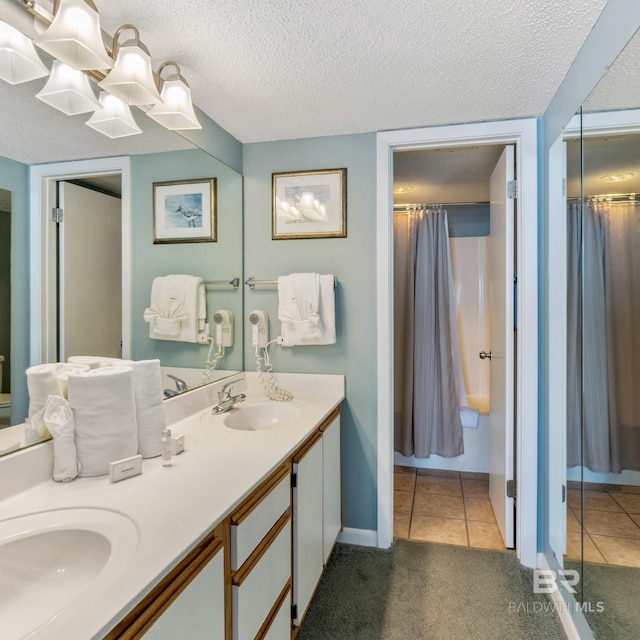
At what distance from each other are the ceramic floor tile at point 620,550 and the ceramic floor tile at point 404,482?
166cm

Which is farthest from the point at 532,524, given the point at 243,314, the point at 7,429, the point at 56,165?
the point at 56,165

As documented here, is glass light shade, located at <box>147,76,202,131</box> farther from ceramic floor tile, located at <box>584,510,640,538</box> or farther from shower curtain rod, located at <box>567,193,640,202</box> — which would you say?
ceramic floor tile, located at <box>584,510,640,538</box>

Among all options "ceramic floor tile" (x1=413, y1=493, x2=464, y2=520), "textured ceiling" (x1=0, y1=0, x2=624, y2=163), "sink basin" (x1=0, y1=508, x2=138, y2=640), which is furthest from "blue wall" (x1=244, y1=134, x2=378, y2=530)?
"sink basin" (x1=0, y1=508, x2=138, y2=640)

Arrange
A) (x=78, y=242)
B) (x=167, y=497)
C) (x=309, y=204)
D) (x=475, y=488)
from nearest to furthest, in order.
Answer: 1. (x=167, y=497)
2. (x=78, y=242)
3. (x=309, y=204)
4. (x=475, y=488)

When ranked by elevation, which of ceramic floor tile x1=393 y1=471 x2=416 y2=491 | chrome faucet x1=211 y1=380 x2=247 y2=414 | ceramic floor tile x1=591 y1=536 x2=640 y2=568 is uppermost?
chrome faucet x1=211 y1=380 x2=247 y2=414

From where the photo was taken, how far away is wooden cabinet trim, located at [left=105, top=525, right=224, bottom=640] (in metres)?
0.68

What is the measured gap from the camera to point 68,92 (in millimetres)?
1224

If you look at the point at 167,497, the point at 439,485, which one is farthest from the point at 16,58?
the point at 439,485

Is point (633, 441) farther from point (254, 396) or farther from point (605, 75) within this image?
point (254, 396)

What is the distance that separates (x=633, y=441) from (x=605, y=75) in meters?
1.11

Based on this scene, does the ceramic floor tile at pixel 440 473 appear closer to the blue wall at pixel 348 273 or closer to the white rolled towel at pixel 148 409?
the blue wall at pixel 348 273

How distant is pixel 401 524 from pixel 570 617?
3.17 feet

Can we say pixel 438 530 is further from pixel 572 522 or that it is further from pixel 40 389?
pixel 40 389

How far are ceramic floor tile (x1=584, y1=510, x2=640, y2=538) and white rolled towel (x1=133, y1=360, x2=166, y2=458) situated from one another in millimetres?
1420
